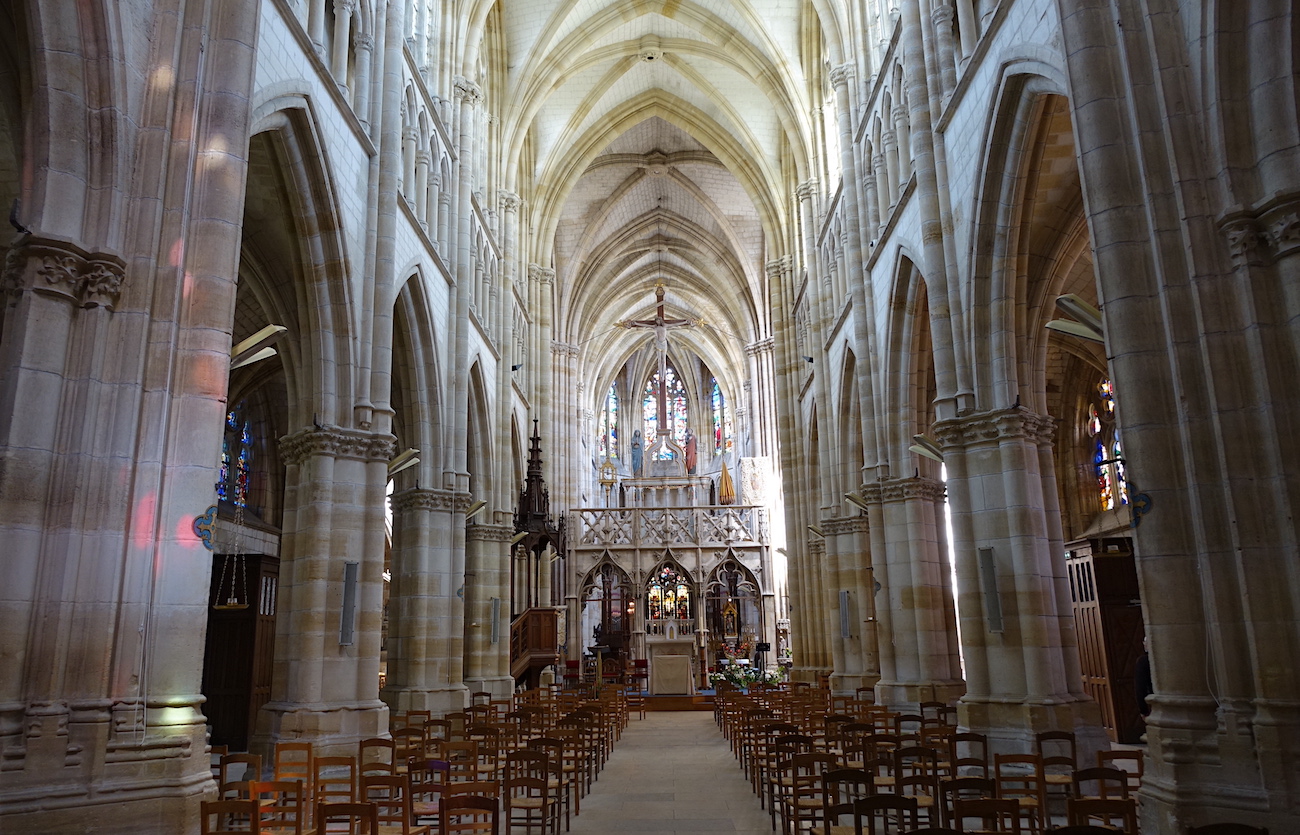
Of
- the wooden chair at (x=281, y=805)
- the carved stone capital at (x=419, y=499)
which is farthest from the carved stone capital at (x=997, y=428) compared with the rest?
the carved stone capital at (x=419, y=499)

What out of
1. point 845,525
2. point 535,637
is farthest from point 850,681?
point 535,637

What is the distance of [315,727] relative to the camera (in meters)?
11.5

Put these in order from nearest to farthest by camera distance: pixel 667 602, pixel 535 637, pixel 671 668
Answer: pixel 671 668 < pixel 535 637 < pixel 667 602

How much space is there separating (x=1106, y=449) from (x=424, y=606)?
1585 centimetres

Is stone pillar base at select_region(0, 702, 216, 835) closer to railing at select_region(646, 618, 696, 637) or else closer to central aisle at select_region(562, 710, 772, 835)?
central aisle at select_region(562, 710, 772, 835)

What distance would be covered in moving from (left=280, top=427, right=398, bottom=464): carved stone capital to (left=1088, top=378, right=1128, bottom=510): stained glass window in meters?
16.3

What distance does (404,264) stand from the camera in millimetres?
15406

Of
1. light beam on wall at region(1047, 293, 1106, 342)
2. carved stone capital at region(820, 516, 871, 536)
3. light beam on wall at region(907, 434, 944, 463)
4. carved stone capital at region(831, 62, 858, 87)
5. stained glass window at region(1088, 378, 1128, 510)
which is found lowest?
carved stone capital at region(820, 516, 871, 536)

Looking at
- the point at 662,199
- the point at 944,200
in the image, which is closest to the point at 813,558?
the point at 944,200

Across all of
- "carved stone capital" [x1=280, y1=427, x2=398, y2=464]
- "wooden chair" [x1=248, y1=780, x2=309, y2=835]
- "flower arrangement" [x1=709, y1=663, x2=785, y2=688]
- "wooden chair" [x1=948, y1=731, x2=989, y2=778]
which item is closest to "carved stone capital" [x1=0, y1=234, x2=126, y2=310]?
"wooden chair" [x1=248, y1=780, x2=309, y2=835]

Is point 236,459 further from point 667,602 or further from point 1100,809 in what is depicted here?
point 667,602

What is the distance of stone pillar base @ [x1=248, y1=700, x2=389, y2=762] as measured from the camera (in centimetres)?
1140

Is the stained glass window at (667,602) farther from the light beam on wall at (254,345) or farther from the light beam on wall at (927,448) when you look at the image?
the light beam on wall at (254,345)

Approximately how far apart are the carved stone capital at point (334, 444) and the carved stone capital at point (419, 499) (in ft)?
13.5
